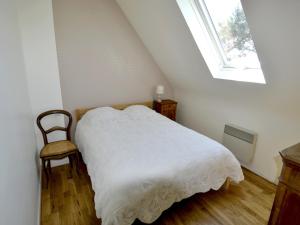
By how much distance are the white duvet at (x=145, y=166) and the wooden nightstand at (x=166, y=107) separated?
2.77ft

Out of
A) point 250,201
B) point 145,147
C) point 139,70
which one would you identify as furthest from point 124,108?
point 250,201

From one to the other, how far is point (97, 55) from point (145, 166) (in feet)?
6.41

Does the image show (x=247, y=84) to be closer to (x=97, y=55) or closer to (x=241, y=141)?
(x=241, y=141)

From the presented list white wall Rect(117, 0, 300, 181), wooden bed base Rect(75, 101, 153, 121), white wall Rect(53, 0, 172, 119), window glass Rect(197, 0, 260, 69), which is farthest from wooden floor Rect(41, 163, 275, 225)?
window glass Rect(197, 0, 260, 69)

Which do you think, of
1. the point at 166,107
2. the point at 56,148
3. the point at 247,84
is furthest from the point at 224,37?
the point at 56,148

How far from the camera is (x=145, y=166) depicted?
159 centimetres

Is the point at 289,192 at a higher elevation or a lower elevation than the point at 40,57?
lower

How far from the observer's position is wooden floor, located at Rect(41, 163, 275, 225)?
1.72m

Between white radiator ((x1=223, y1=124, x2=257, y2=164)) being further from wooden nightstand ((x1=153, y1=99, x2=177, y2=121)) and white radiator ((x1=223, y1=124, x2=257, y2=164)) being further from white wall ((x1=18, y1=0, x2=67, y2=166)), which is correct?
white wall ((x1=18, y1=0, x2=67, y2=166))

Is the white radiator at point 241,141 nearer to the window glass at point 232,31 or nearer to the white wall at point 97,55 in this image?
the window glass at point 232,31

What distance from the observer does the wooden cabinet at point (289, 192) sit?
1016mm

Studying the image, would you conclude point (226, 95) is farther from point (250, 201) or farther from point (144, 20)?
point (144, 20)

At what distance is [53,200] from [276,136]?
2.62 metres

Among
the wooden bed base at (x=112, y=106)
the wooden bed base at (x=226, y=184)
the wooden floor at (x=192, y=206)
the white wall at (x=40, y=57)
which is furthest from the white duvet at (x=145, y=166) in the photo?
the white wall at (x=40, y=57)
